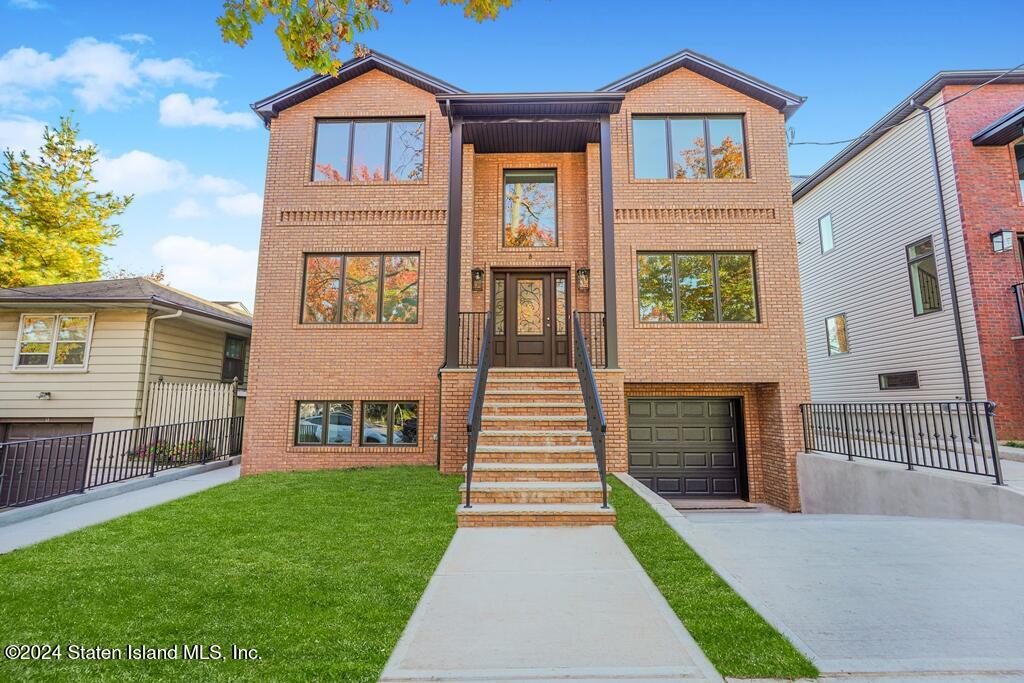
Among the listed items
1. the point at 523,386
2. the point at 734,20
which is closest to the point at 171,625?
the point at 523,386

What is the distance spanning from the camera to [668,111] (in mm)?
9992

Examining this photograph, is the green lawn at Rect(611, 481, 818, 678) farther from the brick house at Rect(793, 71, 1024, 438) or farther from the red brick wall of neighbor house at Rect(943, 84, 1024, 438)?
the brick house at Rect(793, 71, 1024, 438)

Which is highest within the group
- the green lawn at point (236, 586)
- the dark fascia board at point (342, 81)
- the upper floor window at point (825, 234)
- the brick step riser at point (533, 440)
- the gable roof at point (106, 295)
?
the dark fascia board at point (342, 81)

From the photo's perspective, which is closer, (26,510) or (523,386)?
(26,510)

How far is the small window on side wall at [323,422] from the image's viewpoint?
360 inches

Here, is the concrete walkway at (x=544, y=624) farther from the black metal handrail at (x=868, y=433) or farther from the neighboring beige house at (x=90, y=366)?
the neighboring beige house at (x=90, y=366)

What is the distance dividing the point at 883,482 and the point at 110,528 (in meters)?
9.95

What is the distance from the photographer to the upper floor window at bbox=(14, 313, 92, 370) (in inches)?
430

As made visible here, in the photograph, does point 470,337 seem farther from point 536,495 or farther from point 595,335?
point 536,495

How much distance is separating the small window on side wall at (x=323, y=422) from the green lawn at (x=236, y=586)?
3.17 meters

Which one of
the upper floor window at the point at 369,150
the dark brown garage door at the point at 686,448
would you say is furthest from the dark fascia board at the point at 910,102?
the upper floor window at the point at 369,150

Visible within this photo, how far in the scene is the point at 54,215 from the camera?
62.6 ft

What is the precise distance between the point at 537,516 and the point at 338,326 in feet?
20.5

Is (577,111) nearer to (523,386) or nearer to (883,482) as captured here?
(523,386)
